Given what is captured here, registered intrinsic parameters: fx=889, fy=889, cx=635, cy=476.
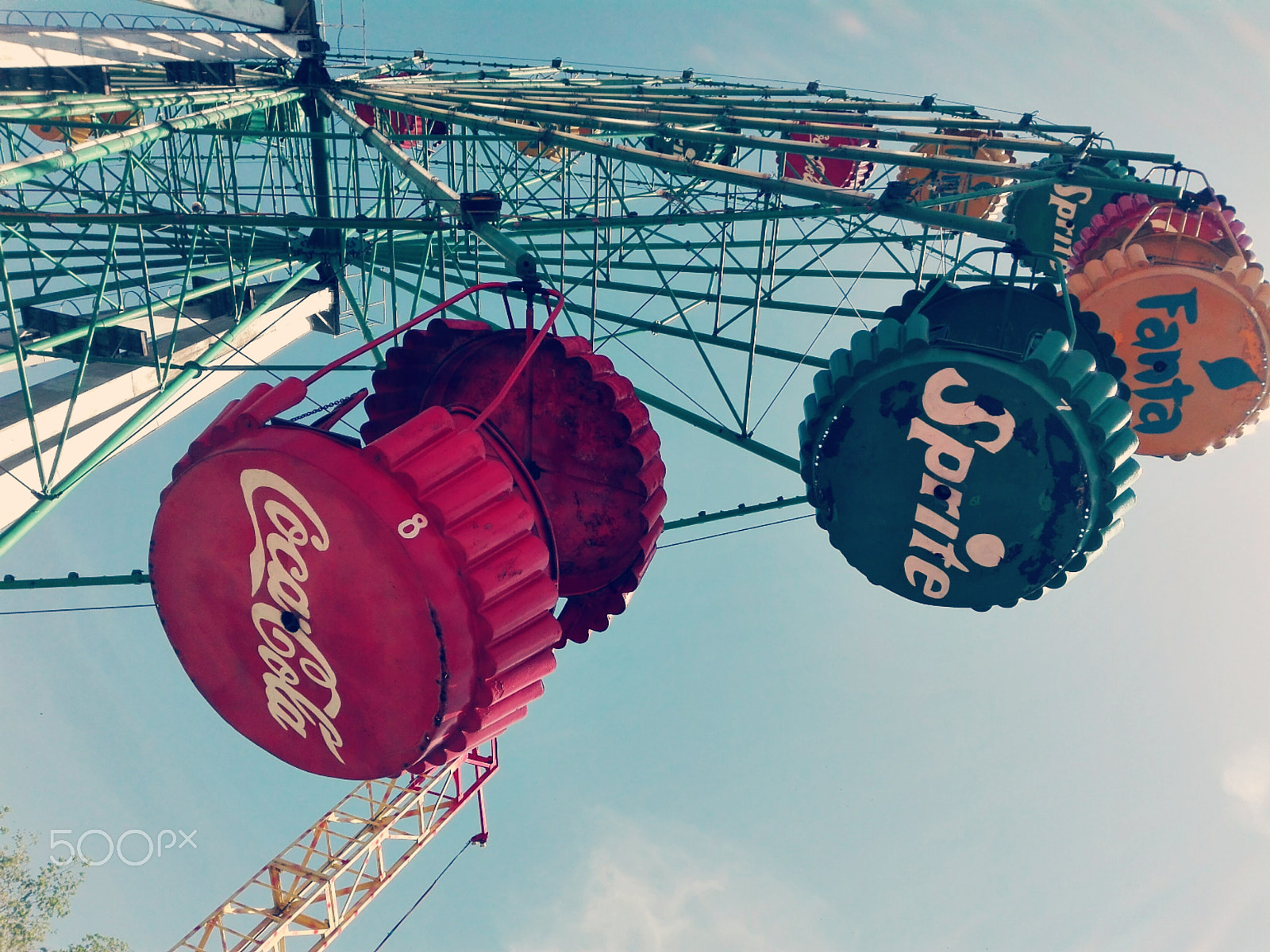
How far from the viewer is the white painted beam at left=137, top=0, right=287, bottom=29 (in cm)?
2522

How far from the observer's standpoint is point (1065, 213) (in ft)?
70.1

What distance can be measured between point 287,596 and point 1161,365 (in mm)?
15633

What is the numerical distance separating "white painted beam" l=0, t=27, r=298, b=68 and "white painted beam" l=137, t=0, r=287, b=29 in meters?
0.74

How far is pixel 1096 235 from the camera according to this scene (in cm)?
1933

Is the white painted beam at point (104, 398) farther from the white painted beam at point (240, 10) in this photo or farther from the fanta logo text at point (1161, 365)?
the fanta logo text at point (1161, 365)

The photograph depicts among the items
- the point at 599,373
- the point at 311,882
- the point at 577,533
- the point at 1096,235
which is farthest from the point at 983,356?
the point at 311,882

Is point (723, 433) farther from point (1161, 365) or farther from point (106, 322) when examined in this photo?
point (106, 322)

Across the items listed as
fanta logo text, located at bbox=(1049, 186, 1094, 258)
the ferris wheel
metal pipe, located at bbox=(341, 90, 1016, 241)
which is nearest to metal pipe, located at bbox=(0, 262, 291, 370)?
the ferris wheel

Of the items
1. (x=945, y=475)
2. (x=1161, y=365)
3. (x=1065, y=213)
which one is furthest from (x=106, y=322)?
(x=1065, y=213)

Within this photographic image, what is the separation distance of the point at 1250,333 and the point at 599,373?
501 inches

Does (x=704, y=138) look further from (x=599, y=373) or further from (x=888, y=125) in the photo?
(x=888, y=125)

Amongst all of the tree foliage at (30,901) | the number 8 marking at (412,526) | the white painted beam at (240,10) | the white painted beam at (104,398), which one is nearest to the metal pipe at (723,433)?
the number 8 marking at (412,526)

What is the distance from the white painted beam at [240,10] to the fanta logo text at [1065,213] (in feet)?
78.1

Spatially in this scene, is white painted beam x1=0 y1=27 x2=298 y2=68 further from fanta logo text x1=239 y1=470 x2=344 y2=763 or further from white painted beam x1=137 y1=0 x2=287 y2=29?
fanta logo text x1=239 y1=470 x2=344 y2=763
